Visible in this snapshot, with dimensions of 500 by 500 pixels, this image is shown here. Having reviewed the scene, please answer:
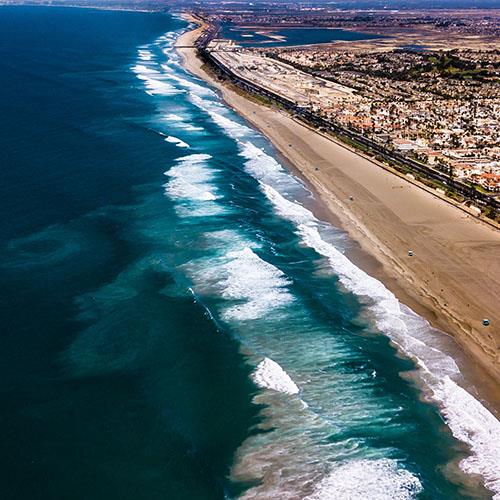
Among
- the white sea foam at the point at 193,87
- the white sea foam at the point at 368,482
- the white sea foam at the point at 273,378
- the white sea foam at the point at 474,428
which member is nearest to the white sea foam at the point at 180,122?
the white sea foam at the point at 193,87

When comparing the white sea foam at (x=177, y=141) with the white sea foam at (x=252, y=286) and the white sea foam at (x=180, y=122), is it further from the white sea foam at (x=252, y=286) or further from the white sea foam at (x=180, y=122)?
the white sea foam at (x=252, y=286)

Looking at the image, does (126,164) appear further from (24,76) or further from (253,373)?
(24,76)

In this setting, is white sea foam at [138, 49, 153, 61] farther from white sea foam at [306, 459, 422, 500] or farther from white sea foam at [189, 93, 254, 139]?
white sea foam at [306, 459, 422, 500]

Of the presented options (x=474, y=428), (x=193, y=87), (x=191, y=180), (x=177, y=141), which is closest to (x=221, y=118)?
(x=177, y=141)

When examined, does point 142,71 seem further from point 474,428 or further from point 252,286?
point 474,428

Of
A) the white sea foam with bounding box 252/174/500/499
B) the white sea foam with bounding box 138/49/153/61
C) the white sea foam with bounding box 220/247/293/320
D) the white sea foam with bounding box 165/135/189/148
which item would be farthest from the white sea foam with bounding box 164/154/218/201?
the white sea foam with bounding box 138/49/153/61

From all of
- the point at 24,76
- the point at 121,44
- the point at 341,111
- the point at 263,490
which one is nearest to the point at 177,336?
the point at 263,490
